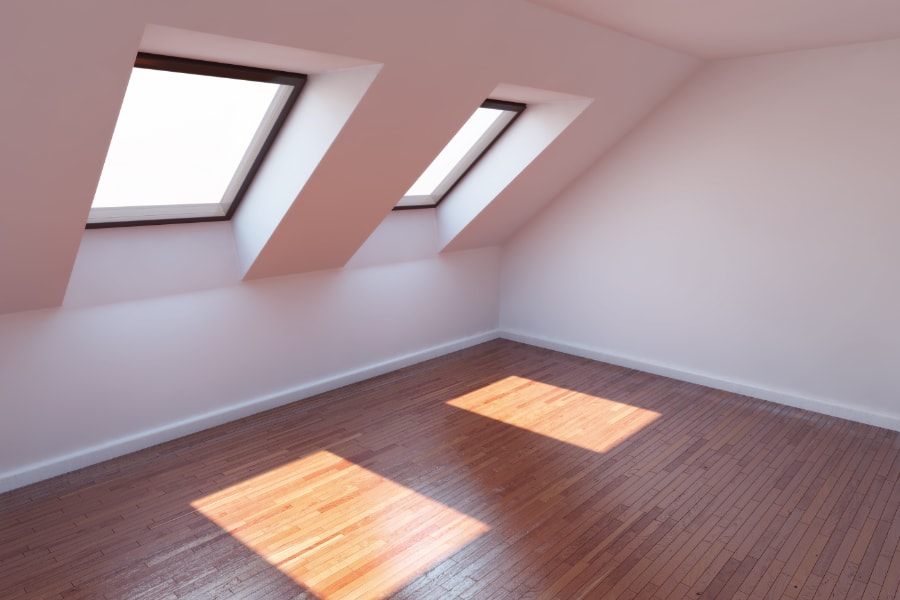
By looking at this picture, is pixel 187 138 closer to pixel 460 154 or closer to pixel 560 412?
pixel 460 154

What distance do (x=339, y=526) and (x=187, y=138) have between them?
2.19 meters

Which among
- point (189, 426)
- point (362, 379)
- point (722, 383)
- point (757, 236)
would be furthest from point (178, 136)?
point (722, 383)

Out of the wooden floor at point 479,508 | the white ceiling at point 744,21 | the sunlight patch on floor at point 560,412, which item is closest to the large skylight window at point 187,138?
the wooden floor at point 479,508

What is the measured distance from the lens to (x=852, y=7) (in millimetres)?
3203

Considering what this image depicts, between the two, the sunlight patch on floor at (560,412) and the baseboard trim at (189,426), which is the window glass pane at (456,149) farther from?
the sunlight patch on floor at (560,412)

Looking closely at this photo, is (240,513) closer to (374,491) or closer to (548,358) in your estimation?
(374,491)

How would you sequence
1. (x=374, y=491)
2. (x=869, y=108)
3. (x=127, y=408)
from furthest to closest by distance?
(x=869, y=108) → (x=127, y=408) → (x=374, y=491)

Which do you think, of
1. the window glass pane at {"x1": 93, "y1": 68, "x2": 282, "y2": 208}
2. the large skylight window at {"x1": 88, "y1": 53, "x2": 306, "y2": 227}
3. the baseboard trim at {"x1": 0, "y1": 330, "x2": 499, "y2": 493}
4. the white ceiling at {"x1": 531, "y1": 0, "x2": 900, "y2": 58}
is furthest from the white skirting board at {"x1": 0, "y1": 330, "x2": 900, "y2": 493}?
the white ceiling at {"x1": 531, "y1": 0, "x2": 900, "y2": 58}

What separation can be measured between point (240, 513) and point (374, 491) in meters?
0.67

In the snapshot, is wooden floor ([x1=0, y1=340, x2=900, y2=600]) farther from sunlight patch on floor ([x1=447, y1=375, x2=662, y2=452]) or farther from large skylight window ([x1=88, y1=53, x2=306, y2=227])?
large skylight window ([x1=88, y1=53, x2=306, y2=227])

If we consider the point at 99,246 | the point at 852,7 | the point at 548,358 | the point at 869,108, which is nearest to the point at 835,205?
the point at 869,108

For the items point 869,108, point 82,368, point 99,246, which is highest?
point 869,108

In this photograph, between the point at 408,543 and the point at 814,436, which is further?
the point at 814,436

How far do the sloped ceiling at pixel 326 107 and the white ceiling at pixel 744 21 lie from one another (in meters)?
0.17
